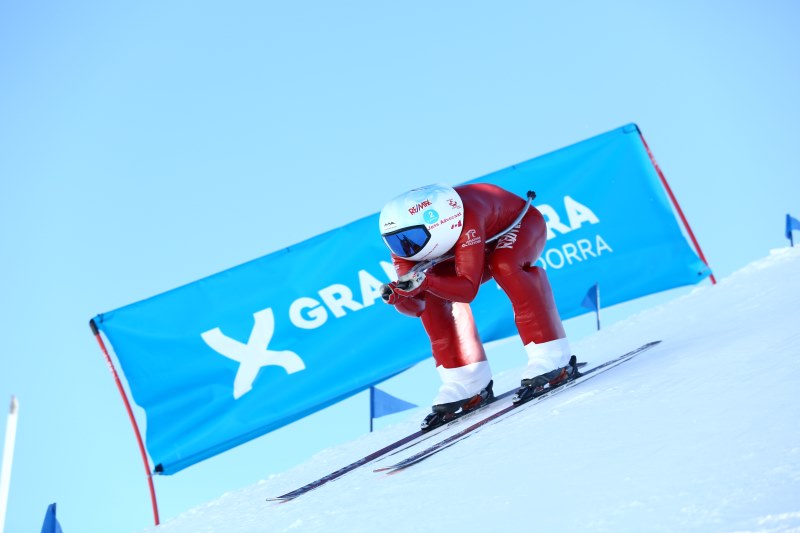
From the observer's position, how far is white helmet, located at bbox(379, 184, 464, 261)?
12.1 ft

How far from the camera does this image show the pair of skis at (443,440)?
3.11 m

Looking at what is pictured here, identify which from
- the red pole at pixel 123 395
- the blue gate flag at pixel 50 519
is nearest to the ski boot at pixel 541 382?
the blue gate flag at pixel 50 519

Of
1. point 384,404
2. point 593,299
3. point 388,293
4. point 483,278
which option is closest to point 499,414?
point 388,293

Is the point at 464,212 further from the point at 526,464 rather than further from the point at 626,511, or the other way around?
the point at 626,511

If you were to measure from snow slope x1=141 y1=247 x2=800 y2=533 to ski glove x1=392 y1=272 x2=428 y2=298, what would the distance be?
591 mm

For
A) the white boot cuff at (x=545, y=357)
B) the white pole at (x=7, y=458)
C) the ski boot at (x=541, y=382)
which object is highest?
the white pole at (x=7, y=458)

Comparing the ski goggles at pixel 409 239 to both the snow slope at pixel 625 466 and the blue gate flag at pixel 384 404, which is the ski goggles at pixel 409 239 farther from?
the blue gate flag at pixel 384 404

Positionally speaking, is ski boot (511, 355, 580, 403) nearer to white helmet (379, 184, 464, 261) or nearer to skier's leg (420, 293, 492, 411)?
skier's leg (420, 293, 492, 411)

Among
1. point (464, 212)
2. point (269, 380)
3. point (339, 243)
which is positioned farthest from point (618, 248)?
point (464, 212)

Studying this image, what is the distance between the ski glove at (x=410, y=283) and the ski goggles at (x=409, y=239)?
0.25m

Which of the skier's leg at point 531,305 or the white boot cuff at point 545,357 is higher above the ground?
the skier's leg at point 531,305

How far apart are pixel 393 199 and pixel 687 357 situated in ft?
4.19

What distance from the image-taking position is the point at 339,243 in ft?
21.5

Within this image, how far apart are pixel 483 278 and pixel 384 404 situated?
2442 millimetres
